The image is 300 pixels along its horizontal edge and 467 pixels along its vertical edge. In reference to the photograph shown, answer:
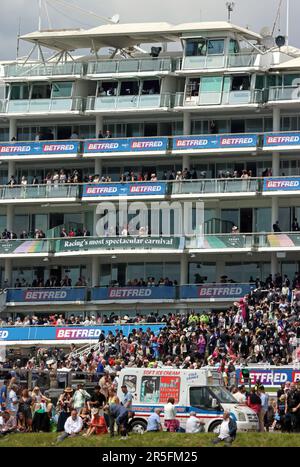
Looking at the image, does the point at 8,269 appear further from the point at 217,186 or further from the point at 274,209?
the point at 274,209

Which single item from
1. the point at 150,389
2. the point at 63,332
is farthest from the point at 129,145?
the point at 150,389

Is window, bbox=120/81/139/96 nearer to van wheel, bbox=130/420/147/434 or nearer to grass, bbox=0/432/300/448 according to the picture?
van wheel, bbox=130/420/147/434

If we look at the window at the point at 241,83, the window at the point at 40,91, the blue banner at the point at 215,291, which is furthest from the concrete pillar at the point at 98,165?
the window at the point at 241,83

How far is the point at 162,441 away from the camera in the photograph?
1960 inches

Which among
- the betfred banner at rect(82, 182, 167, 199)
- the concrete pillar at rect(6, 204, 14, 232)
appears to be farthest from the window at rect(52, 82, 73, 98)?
the concrete pillar at rect(6, 204, 14, 232)

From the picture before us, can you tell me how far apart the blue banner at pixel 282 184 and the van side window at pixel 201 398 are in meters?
30.8

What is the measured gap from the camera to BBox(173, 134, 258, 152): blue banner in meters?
86.9

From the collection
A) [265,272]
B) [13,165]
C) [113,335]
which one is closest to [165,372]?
[113,335]

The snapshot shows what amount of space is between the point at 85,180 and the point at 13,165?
468cm

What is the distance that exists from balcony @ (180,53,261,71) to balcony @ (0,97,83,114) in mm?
5839

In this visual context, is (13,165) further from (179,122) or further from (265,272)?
(265,272)

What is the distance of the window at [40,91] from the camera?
299 ft

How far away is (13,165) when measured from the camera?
92.7 metres

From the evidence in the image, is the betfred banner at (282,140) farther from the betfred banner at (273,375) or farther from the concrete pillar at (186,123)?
the betfred banner at (273,375)
